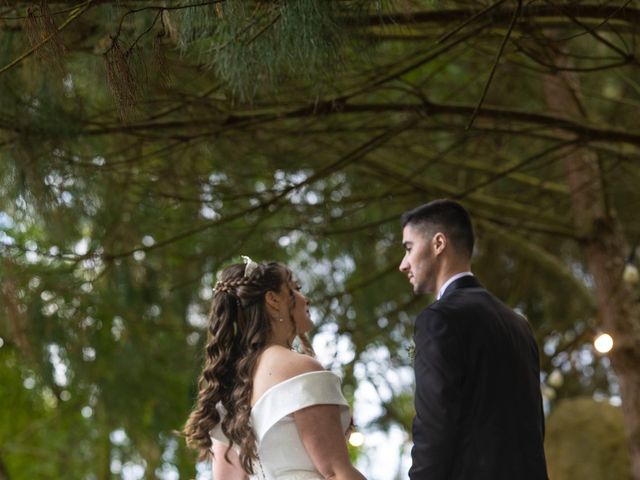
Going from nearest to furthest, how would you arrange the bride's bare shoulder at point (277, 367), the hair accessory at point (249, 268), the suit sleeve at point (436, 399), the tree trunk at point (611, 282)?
the suit sleeve at point (436, 399) → the bride's bare shoulder at point (277, 367) → the hair accessory at point (249, 268) → the tree trunk at point (611, 282)

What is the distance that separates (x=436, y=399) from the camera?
9.55ft

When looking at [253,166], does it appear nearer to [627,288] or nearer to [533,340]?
[627,288]

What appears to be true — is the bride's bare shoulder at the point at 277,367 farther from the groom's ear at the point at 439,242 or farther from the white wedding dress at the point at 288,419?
the groom's ear at the point at 439,242

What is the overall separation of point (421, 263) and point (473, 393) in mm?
412

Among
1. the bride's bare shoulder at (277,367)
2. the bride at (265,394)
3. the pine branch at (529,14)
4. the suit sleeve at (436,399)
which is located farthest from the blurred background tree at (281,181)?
the suit sleeve at (436,399)

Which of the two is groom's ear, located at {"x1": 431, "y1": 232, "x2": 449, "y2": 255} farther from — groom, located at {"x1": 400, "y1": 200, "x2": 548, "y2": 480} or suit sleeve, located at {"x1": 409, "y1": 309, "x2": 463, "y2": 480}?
suit sleeve, located at {"x1": 409, "y1": 309, "x2": 463, "y2": 480}

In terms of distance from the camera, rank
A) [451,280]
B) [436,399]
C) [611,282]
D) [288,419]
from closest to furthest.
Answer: [436,399] → [451,280] → [288,419] → [611,282]

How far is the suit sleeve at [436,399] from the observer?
2906 millimetres

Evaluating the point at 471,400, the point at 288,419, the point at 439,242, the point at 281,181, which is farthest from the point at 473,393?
the point at 281,181

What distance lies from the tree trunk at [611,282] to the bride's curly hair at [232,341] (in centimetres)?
242

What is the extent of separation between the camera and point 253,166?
5.84m

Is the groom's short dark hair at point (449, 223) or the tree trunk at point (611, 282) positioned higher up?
the groom's short dark hair at point (449, 223)

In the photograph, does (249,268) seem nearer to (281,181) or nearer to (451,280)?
(451,280)

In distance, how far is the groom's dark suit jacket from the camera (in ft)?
9.57
